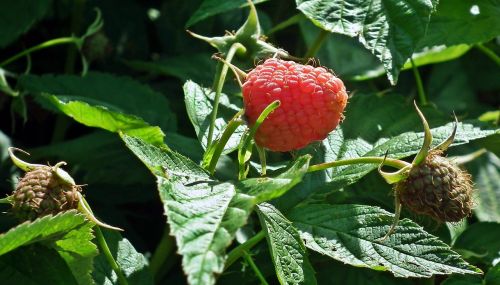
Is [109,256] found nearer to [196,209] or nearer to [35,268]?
[35,268]

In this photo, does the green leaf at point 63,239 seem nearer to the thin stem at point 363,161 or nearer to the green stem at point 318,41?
the thin stem at point 363,161

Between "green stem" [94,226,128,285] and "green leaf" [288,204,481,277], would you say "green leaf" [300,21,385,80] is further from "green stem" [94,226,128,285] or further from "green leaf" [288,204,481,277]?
"green stem" [94,226,128,285]

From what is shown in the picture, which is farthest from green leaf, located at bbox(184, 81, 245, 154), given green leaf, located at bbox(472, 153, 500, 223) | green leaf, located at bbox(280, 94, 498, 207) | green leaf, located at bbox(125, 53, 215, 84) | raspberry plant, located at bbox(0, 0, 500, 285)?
green leaf, located at bbox(472, 153, 500, 223)

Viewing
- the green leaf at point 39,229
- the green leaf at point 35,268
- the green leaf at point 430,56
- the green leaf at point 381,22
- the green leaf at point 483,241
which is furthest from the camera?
the green leaf at point 430,56

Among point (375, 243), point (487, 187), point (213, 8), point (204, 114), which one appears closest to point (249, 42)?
point (204, 114)

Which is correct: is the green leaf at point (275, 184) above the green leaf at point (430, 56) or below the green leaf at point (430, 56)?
above

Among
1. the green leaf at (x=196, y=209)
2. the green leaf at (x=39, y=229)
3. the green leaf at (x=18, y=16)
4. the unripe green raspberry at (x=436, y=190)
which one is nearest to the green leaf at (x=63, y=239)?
the green leaf at (x=39, y=229)

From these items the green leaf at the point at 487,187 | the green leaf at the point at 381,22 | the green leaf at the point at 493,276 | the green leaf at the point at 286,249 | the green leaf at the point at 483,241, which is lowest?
the green leaf at the point at 487,187
